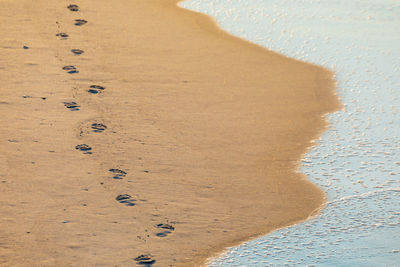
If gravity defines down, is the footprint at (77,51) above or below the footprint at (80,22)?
below

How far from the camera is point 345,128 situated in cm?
581

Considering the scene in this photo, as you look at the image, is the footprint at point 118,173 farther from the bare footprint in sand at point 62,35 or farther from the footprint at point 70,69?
the bare footprint in sand at point 62,35

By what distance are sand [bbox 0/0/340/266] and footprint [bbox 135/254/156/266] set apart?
4cm

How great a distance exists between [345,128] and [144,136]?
1.76 meters

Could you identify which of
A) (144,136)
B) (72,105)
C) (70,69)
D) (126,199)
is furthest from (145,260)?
(70,69)

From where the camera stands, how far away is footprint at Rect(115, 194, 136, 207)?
445 centimetres

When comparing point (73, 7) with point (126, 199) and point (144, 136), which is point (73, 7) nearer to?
point (144, 136)

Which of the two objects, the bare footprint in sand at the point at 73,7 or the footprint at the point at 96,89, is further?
the bare footprint in sand at the point at 73,7

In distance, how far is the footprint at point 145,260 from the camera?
389cm

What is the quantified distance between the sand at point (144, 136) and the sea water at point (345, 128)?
0.16m

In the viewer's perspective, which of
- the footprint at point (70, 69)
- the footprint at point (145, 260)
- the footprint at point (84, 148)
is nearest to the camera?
the footprint at point (145, 260)

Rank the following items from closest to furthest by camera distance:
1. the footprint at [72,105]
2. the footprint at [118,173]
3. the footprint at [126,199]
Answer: the footprint at [126,199] → the footprint at [118,173] → the footprint at [72,105]

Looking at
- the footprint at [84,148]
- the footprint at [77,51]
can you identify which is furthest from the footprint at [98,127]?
the footprint at [77,51]

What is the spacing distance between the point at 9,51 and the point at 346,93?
11.1 feet
